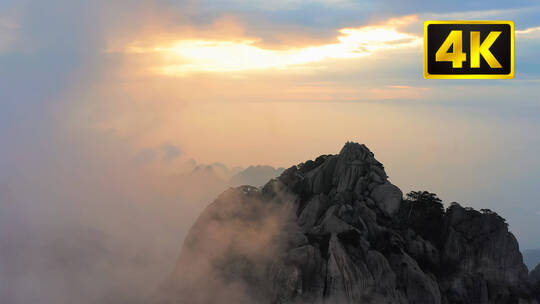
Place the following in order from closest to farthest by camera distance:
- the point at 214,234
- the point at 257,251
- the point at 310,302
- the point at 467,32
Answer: the point at 467,32 → the point at 310,302 → the point at 257,251 → the point at 214,234

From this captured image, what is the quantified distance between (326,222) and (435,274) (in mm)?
29640

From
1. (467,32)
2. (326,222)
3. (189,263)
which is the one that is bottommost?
(189,263)

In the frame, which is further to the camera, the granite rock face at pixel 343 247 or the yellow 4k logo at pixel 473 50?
the granite rock face at pixel 343 247

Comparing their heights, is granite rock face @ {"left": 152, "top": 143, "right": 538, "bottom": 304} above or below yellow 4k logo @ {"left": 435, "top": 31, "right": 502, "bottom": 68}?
below

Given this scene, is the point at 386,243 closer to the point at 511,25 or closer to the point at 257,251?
the point at 257,251

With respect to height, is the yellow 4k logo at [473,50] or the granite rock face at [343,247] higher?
the yellow 4k logo at [473,50]

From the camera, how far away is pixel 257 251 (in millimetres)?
141875

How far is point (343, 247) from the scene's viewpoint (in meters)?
137

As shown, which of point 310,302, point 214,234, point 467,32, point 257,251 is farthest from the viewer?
point 214,234

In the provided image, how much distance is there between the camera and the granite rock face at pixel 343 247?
443ft

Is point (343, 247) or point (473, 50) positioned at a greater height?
point (473, 50)

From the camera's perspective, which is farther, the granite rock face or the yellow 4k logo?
the granite rock face

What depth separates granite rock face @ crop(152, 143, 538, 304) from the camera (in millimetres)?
134875

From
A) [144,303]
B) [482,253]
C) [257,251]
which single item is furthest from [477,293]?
[144,303]
